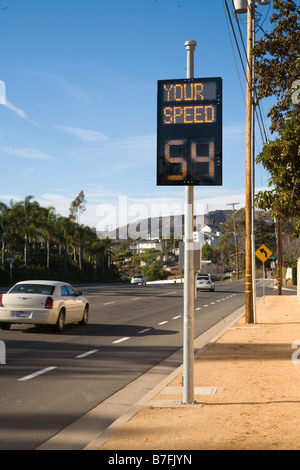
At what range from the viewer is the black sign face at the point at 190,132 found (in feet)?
27.7

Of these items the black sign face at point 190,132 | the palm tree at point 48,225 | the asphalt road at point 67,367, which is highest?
the palm tree at point 48,225

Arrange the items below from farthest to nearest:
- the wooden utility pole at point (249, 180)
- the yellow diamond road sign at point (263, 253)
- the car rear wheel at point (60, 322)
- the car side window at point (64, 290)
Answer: the yellow diamond road sign at point (263, 253) → the wooden utility pole at point (249, 180) → the car side window at point (64, 290) → the car rear wheel at point (60, 322)

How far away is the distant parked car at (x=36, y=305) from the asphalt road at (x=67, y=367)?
1.32 ft

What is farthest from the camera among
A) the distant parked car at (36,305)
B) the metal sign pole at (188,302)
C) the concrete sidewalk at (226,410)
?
the distant parked car at (36,305)

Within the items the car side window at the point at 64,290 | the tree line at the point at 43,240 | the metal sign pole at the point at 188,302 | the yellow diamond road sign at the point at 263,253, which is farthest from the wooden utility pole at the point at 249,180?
the tree line at the point at 43,240

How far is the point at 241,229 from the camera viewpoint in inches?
5689

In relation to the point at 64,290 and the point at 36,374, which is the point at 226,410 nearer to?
the point at 36,374

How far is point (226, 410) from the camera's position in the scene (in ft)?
25.7

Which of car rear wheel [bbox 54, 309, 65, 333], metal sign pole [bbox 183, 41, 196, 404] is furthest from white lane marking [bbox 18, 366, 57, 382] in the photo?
car rear wheel [bbox 54, 309, 65, 333]

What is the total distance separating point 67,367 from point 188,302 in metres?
4.20

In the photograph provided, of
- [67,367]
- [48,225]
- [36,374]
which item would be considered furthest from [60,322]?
[48,225]

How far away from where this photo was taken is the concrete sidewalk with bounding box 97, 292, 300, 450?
20.5 feet

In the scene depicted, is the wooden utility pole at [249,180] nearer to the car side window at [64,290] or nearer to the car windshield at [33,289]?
the car side window at [64,290]
